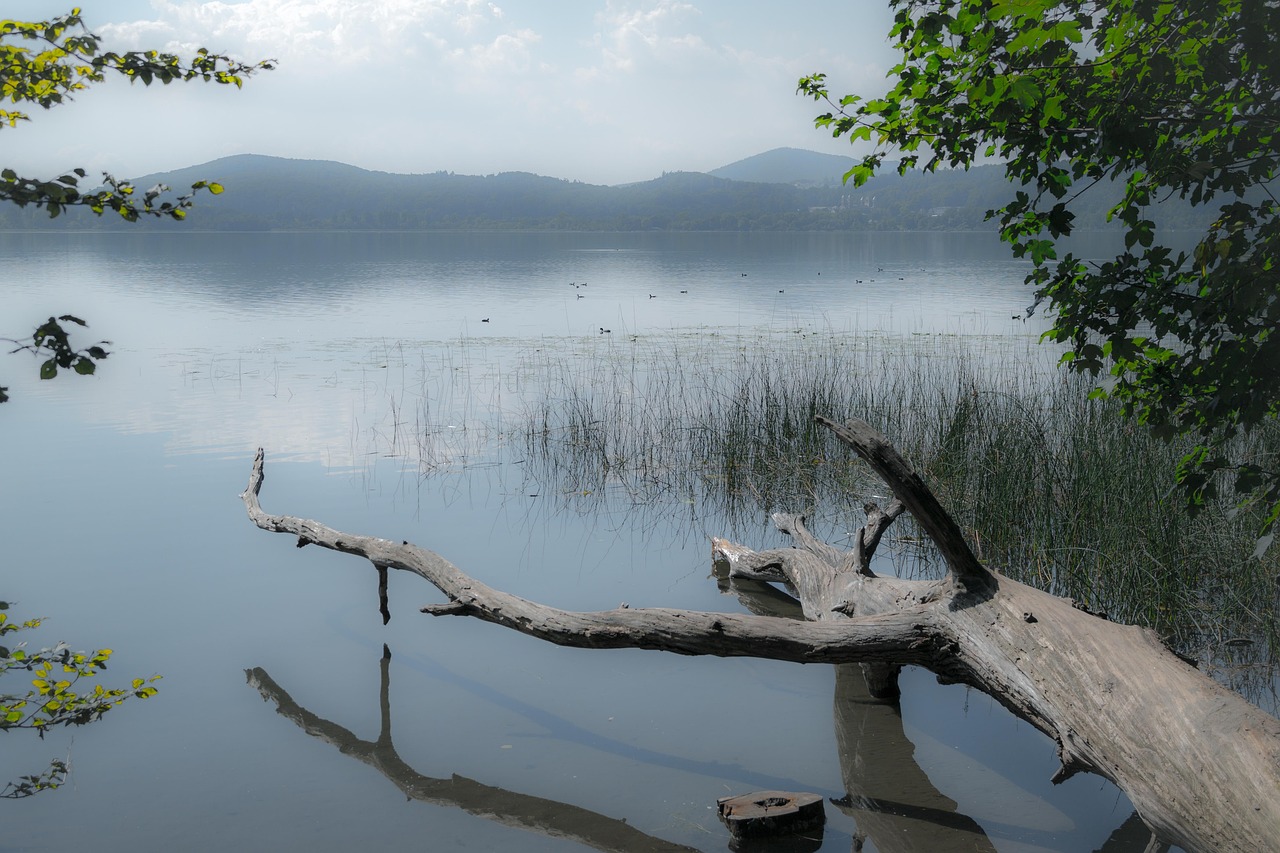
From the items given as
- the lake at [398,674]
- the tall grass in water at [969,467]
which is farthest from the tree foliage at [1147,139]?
the lake at [398,674]

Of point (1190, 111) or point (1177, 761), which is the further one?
point (1190, 111)

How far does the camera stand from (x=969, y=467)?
24.3 ft

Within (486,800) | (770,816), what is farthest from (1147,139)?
(486,800)

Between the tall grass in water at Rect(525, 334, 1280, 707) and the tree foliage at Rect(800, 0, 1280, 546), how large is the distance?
0.53 meters

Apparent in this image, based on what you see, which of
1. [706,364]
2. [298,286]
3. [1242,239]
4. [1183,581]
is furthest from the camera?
[298,286]

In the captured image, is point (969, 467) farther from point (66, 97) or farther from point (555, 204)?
point (555, 204)

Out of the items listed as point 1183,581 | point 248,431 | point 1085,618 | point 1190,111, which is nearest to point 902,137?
point 1190,111

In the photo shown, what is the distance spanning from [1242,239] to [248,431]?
946cm

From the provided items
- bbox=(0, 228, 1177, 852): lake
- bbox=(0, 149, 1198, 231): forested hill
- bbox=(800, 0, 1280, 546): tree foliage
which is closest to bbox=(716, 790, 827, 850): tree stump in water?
bbox=(0, 228, 1177, 852): lake

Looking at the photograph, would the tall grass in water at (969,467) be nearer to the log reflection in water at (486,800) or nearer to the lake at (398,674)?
the lake at (398,674)

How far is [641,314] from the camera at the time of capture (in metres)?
22.0

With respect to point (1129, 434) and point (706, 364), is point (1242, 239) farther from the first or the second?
point (706, 364)

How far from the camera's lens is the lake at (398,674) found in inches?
156

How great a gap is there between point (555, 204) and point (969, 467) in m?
167
